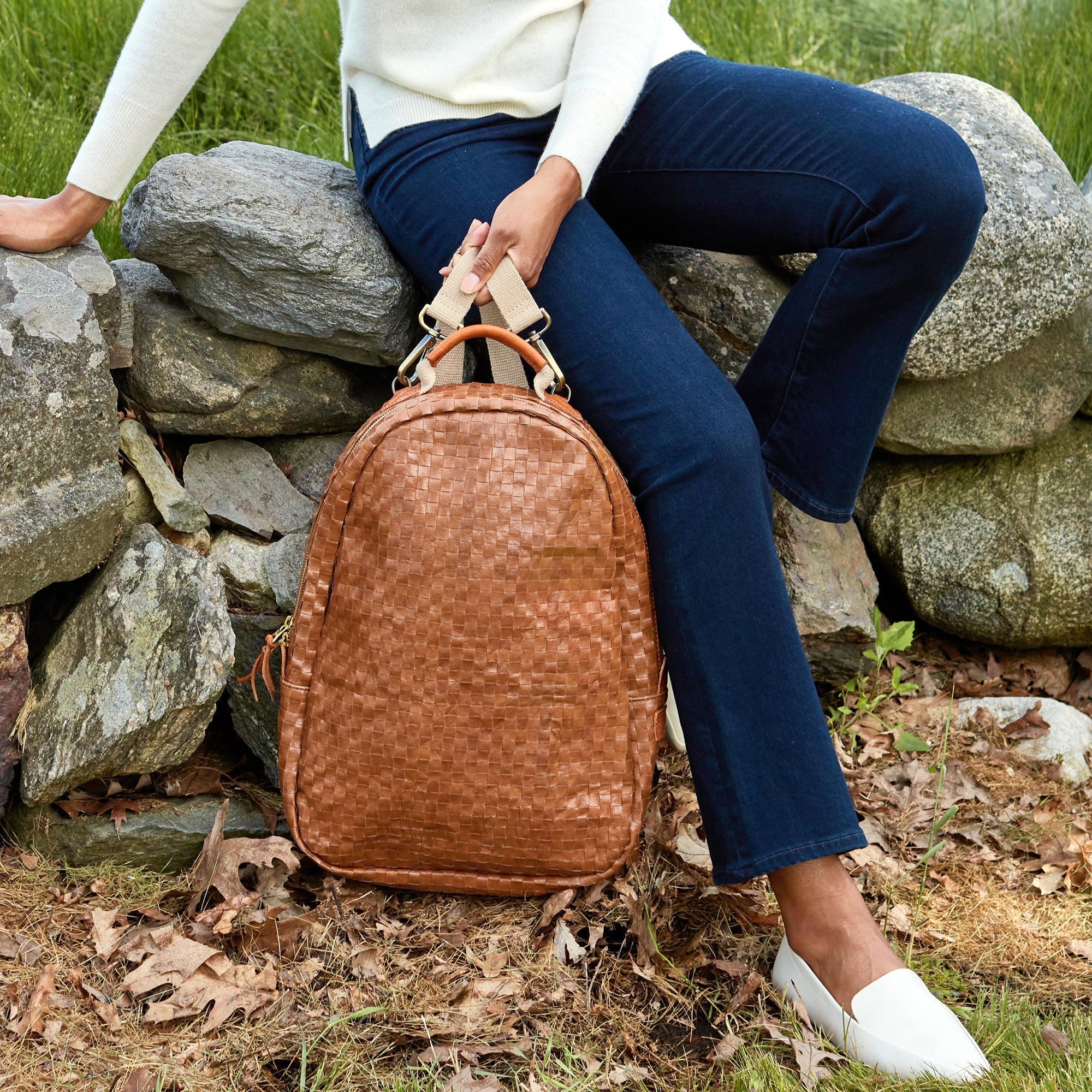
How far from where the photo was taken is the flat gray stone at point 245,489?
7.34ft

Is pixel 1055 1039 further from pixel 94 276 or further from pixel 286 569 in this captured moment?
pixel 94 276

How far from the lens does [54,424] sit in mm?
1848

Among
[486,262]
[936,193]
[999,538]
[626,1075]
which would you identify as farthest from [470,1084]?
[999,538]

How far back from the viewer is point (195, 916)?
6.08ft

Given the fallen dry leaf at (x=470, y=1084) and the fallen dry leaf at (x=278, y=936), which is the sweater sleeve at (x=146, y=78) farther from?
the fallen dry leaf at (x=470, y=1084)

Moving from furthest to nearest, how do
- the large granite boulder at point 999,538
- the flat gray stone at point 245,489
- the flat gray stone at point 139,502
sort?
the large granite boulder at point 999,538
the flat gray stone at point 245,489
the flat gray stone at point 139,502

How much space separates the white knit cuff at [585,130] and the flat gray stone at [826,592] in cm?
104

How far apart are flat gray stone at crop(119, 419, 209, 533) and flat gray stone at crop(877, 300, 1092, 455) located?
5.40 ft

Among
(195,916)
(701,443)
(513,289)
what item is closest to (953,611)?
(701,443)

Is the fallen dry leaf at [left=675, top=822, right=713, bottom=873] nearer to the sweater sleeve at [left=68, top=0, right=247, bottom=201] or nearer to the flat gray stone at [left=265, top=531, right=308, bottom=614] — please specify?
the flat gray stone at [left=265, top=531, right=308, bottom=614]

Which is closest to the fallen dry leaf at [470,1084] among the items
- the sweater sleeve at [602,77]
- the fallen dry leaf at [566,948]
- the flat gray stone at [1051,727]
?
the fallen dry leaf at [566,948]

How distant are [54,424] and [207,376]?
0.37 meters


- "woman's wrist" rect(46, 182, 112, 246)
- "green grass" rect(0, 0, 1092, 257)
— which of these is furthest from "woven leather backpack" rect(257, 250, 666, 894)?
"green grass" rect(0, 0, 1092, 257)

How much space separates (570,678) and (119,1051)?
0.90 m
